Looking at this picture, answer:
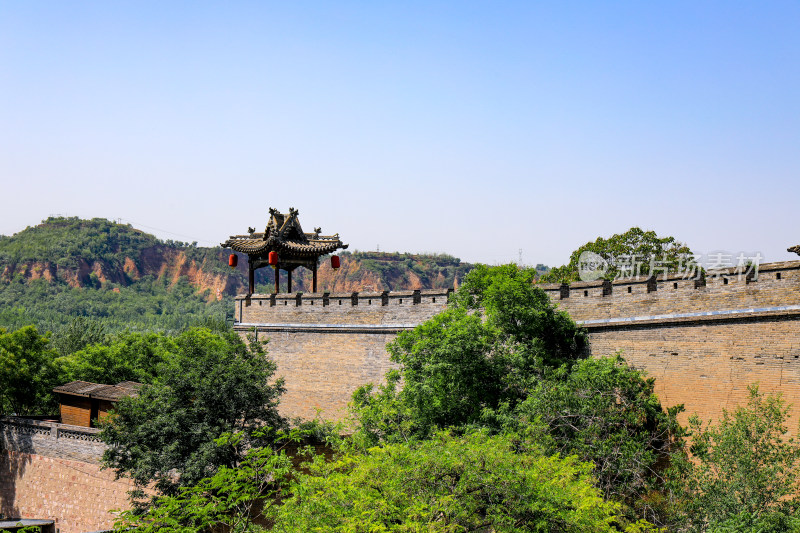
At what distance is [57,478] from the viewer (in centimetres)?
1927

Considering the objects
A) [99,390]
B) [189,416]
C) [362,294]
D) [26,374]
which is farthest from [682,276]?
[26,374]

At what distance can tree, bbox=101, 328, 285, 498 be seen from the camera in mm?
14875

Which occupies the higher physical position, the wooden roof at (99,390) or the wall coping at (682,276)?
the wall coping at (682,276)

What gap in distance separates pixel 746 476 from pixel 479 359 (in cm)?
487

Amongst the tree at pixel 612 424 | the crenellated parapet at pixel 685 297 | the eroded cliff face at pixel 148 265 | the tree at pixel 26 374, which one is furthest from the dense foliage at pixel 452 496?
the eroded cliff face at pixel 148 265

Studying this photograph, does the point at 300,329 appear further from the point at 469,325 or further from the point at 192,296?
the point at 192,296

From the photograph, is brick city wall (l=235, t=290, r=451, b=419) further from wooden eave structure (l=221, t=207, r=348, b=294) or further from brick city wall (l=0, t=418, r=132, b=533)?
brick city wall (l=0, t=418, r=132, b=533)

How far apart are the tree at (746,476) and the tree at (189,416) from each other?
8379mm

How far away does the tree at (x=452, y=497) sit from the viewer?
32.1 ft

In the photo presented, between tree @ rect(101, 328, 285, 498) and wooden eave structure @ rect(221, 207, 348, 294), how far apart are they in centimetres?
531

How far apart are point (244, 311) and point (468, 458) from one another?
41.5ft

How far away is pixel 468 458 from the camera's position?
10469 mm

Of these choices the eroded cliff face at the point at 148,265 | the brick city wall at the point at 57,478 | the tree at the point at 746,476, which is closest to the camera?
the tree at the point at 746,476

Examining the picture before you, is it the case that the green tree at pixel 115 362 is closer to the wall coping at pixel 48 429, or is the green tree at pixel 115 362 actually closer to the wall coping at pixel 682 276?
the wall coping at pixel 48 429
